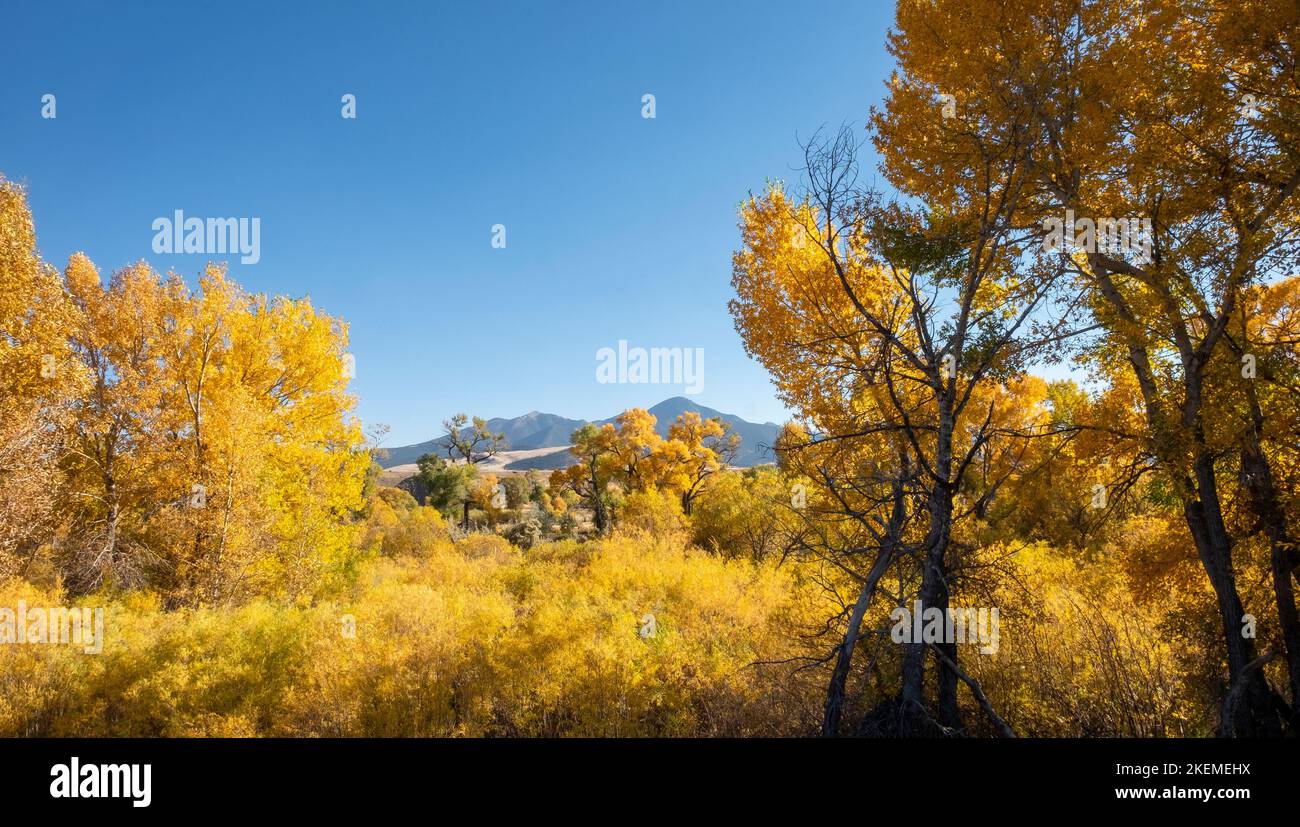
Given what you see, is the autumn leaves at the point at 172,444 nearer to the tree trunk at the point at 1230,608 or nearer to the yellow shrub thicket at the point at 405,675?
the yellow shrub thicket at the point at 405,675

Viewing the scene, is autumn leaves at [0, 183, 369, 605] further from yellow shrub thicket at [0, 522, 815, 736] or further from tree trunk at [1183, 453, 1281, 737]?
tree trunk at [1183, 453, 1281, 737]

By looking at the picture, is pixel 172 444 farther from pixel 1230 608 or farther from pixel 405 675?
pixel 1230 608

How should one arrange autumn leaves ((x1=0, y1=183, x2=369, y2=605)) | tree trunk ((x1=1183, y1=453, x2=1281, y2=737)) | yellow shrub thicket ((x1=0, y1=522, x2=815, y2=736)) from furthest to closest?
autumn leaves ((x1=0, y1=183, x2=369, y2=605)) → yellow shrub thicket ((x1=0, y1=522, x2=815, y2=736)) → tree trunk ((x1=1183, y1=453, x2=1281, y2=737))

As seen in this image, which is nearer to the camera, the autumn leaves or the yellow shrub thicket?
the yellow shrub thicket

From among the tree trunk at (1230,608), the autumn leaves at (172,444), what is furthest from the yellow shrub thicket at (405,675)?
the tree trunk at (1230,608)

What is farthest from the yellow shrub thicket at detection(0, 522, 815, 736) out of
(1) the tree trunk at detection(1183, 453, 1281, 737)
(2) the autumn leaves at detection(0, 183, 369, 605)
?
(1) the tree trunk at detection(1183, 453, 1281, 737)

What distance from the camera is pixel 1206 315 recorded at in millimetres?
5109

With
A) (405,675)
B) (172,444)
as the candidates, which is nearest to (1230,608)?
(405,675)

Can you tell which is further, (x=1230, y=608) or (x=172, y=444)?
(x=172, y=444)

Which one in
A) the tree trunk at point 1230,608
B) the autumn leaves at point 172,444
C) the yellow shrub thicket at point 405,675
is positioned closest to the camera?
the tree trunk at point 1230,608

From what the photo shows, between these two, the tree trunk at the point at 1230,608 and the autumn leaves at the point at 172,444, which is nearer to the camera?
the tree trunk at the point at 1230,608
